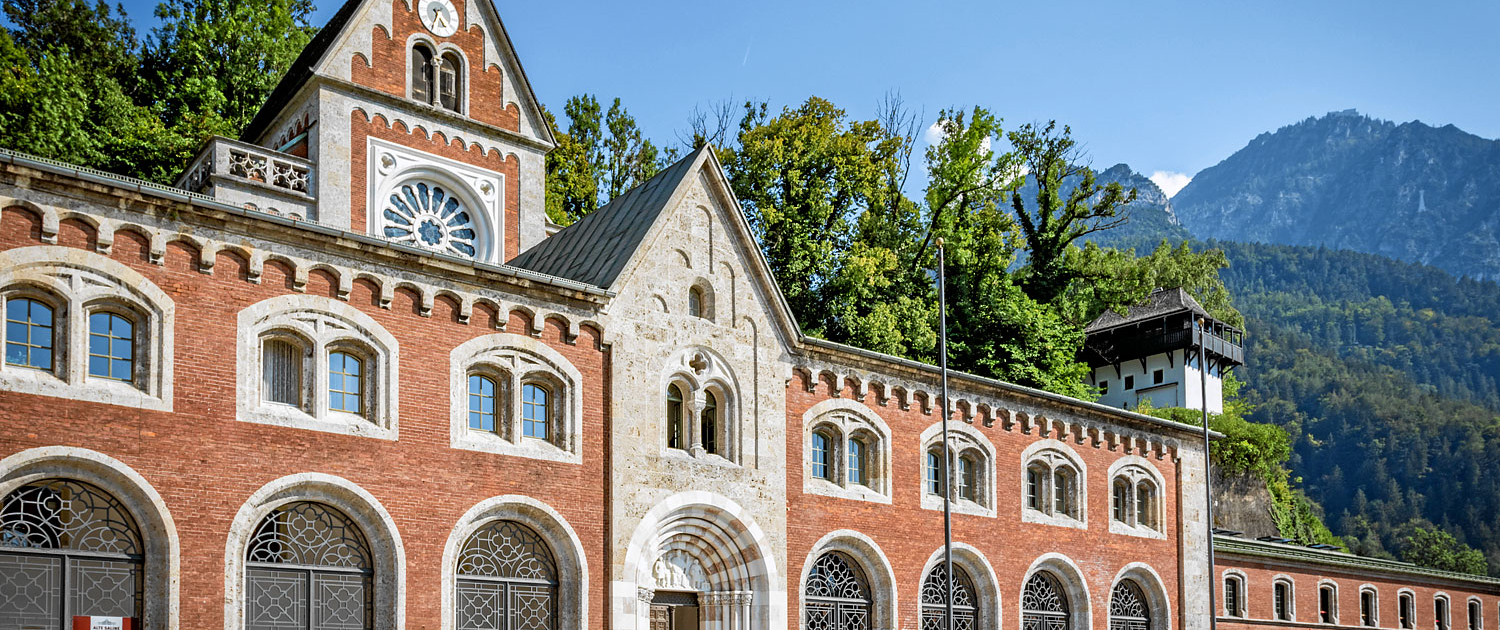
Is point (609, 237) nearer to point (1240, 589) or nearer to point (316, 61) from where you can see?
point (316, 61)

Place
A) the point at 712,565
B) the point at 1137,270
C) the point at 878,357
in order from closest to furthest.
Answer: the point at 712,565 → the point at 878,357 → the point at 1137,270

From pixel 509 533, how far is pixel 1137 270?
2232 inches

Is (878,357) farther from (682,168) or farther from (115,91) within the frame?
(115,91)

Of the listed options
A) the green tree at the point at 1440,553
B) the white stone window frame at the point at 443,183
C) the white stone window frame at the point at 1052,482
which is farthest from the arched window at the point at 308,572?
the green tree at the point at 1440,553

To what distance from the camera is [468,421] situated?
22.8 metres

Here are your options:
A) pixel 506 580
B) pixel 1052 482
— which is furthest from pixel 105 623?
pixel 1052 482

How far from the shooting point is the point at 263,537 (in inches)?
787

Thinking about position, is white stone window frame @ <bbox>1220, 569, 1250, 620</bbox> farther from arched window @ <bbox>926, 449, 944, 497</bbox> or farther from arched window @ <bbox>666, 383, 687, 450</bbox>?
arched window @ <bbox>666, 383, 687, 450</bbox>

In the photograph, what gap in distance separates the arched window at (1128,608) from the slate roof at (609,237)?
1547 centimetres

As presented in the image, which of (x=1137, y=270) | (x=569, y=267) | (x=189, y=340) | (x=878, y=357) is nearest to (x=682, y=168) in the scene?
(x=569, y=267)

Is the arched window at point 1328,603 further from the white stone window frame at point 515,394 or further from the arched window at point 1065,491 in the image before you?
the white stone window frame at point 515,394

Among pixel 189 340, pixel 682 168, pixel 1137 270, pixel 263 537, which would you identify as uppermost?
pixel 1137 270

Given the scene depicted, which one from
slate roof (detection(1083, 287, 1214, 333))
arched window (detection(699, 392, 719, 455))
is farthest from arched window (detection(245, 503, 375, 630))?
slate roof (detection(1083, 287, 1214, 333))

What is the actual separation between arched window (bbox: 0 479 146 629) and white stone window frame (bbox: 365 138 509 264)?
37.8ft
